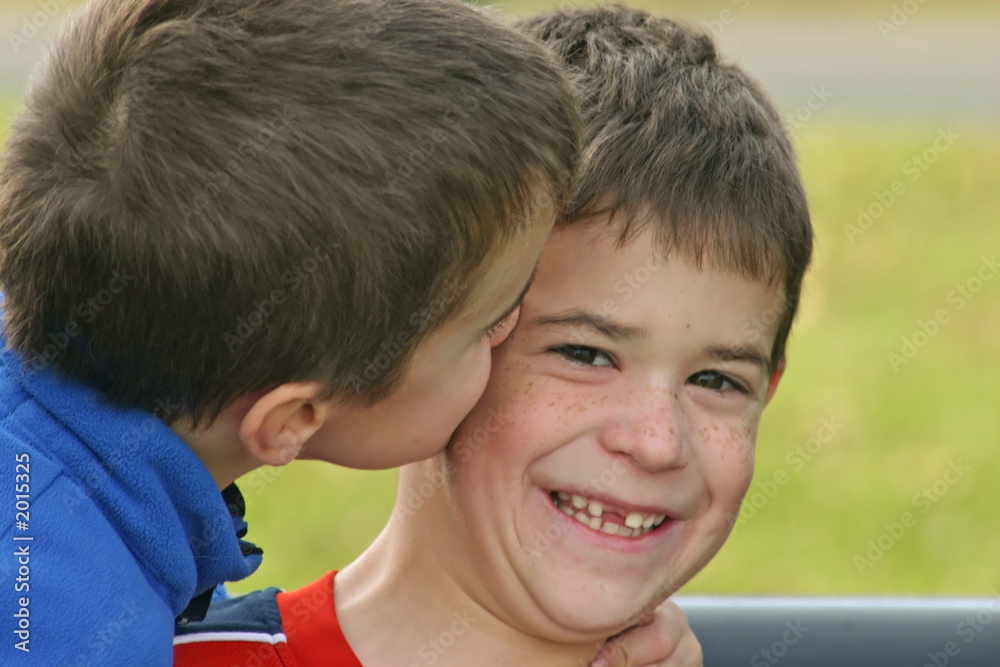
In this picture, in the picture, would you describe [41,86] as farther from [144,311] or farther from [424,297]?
[424,297]

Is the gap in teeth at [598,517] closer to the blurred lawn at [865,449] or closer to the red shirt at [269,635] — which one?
the red shirt at [269,635]

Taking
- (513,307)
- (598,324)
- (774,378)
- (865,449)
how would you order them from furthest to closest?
(865,449) → (774,378) → (598,324) → (513,307)

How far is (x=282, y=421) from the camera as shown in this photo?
4.95 ft

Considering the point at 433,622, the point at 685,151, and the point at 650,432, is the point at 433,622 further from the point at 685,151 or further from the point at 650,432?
the point at 685,151

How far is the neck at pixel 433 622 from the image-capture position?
189cm

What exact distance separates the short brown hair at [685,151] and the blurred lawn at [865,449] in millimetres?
2385

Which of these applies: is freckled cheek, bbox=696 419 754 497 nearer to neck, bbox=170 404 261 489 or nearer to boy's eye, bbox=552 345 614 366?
boy's eye, bbox=552 345 614 366

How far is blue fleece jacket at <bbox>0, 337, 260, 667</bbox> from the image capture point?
135cm

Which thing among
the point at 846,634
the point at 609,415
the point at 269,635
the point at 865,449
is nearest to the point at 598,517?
the point at 609,415

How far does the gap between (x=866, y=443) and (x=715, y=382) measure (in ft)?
10.3

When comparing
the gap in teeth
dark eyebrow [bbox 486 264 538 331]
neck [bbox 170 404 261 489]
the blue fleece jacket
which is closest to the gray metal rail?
the gap in teeth

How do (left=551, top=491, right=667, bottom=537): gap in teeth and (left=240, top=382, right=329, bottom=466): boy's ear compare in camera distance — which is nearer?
(left=240, top=382, right=329, bottom=466): boy's ear

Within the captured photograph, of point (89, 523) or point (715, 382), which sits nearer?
point (89, 523)

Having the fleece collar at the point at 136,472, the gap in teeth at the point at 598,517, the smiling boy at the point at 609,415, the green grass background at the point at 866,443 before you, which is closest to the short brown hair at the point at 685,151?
the smiling boy at the point at 609,415
